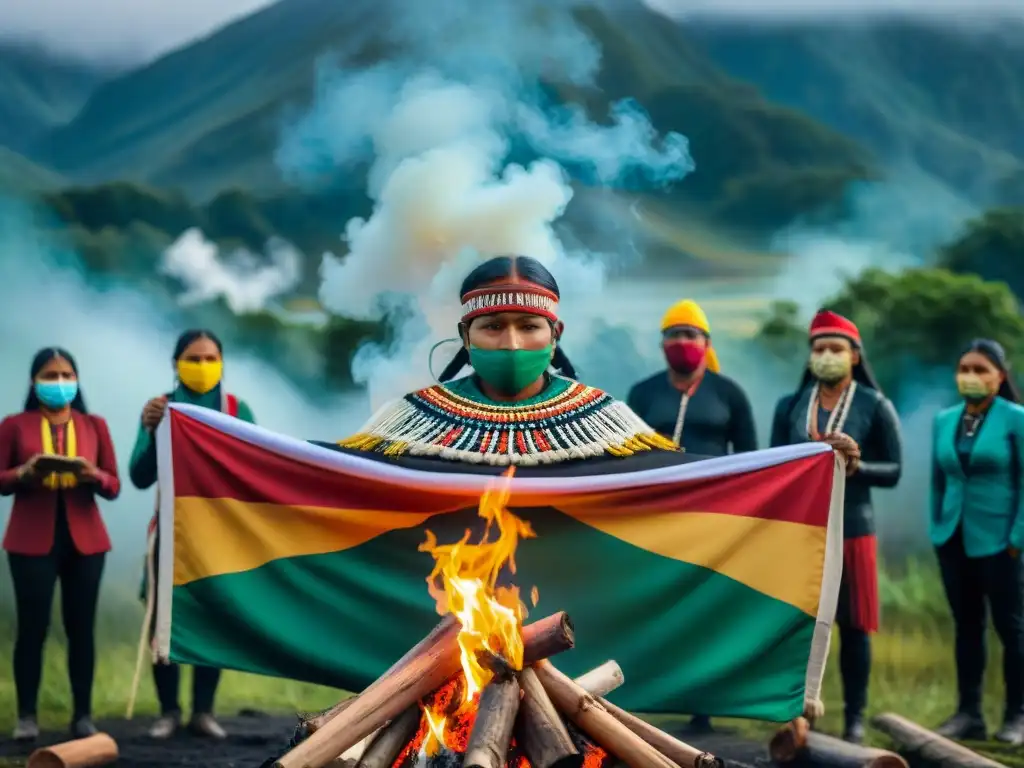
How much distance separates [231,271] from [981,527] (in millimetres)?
5935

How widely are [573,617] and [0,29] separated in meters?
7.56

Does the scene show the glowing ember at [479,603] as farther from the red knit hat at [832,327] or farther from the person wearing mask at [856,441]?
the red knit hat at [832,327]

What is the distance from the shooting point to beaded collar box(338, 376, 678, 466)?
5.77 m

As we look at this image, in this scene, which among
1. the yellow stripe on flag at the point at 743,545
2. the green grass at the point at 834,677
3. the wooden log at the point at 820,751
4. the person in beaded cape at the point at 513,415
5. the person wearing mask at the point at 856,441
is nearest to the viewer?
the person in beaded cape at the point at 513,415

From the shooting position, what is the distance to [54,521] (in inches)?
294

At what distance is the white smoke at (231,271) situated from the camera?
11711 mm

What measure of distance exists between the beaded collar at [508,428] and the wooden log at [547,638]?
736 mm

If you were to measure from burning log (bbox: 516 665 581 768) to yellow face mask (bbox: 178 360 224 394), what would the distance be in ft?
8.89

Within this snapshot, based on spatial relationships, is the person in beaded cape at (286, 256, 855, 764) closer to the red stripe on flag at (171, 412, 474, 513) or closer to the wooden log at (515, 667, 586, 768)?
the red stripe on flag at (171, 412, 474, 513)

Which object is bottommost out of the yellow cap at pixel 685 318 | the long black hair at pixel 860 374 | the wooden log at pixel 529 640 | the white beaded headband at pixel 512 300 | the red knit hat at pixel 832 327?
the wooden log at pixel 529 640

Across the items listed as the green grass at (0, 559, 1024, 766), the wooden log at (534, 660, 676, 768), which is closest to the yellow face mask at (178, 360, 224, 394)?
the green grass at (0, 559, 1024, 766)

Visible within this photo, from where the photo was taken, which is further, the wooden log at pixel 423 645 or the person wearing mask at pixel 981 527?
the person wearing mask at pixel 981 527

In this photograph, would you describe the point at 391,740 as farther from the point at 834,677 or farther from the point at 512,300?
the point at 834,677

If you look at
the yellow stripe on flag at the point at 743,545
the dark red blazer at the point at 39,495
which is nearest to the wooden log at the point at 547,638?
the yellow stripe on flag at the point at 743,545
